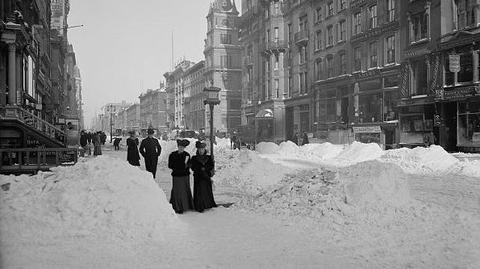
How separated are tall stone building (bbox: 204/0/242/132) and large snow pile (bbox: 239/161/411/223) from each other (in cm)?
5583

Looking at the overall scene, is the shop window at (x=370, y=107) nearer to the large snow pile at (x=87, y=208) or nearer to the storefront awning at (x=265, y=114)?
the storefront awning at (x=265, y=114)

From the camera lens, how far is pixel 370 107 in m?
34.9

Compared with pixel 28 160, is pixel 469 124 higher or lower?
higher

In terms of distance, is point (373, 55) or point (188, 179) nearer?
point (188, 179)

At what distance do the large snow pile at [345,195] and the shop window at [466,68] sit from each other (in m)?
19.2

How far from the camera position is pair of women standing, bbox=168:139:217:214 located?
9.02m

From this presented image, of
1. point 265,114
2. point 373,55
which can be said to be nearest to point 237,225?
point 373,55

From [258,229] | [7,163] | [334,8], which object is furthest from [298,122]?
[258,229]

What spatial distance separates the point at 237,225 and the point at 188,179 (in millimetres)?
1871

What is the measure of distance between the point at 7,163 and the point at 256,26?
153 ft

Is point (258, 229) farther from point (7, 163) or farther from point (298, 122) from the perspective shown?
point (298, 122)

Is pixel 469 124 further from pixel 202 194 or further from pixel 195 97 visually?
pixel 195 97

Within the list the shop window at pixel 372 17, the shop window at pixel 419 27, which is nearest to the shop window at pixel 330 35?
the shop window at pixel 372 17

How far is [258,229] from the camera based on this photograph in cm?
751
